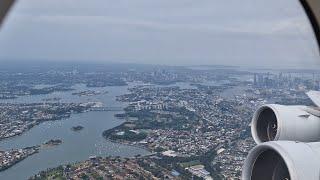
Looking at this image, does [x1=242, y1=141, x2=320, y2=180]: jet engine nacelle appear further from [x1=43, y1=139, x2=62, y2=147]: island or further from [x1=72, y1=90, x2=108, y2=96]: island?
[x1=72, y1=90, x2=108, y2=96]: island

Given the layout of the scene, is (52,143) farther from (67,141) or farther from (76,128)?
(76,128)

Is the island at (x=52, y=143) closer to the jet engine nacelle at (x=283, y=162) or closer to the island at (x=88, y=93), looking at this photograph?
the island at (x=88, y=93)

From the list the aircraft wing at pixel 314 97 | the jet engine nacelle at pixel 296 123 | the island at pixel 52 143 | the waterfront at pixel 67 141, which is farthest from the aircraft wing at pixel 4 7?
the island at pixel 52 143

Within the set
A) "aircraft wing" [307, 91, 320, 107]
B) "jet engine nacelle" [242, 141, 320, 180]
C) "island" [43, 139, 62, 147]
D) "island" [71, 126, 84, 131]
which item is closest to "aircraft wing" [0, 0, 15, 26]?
"jet engine nacelle" [242, 141, 320, 180]

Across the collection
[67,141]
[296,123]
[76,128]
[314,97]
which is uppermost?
[314,97]

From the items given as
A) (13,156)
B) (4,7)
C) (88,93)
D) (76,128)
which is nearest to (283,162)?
(4,7)

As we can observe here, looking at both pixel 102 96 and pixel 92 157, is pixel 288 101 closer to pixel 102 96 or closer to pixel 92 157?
pixel 92 157
